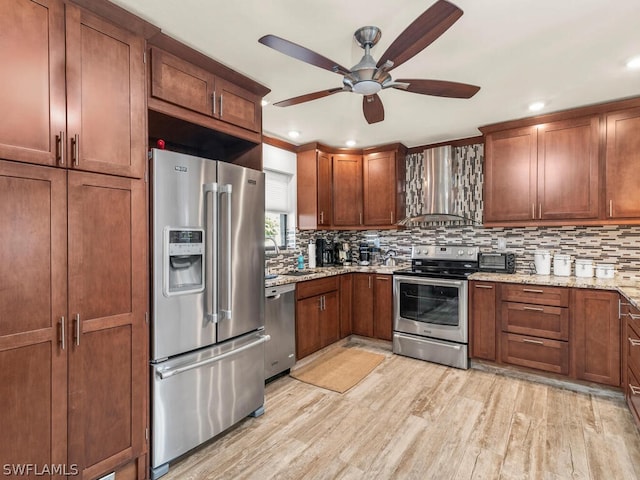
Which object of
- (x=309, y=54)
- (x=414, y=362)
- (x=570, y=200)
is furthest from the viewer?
(x=414, y=362)

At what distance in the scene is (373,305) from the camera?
3.97 metres

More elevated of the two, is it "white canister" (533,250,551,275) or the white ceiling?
the white ceiling

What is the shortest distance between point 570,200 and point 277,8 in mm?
3065

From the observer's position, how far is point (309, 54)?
163 centimetres

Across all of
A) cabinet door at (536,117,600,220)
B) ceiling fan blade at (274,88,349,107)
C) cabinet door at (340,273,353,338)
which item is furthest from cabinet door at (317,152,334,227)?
cabinet door at (536,117,600,220)

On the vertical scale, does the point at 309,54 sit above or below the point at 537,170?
above

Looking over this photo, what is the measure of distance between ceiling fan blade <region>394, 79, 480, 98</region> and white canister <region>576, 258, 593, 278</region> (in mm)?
2261

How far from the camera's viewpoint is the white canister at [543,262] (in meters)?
3.33

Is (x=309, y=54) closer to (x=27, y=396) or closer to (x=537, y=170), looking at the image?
(x=27, y=396)

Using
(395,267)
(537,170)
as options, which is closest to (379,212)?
(395,267)

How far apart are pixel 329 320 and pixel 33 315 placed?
9.04 feet

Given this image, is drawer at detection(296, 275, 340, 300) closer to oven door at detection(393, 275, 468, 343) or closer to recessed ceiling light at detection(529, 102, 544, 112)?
oven door at detection(393, 275, 468, 343)

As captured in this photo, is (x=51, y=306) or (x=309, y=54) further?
(x=309, y=54)

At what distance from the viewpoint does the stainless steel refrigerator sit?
1.84m
